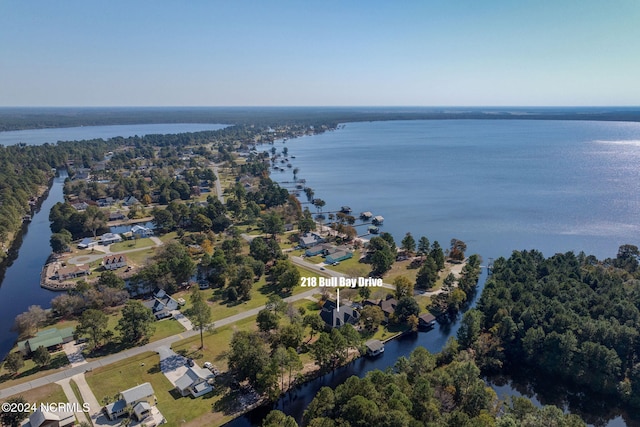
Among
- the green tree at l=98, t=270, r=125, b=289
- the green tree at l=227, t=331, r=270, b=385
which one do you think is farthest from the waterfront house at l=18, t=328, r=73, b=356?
the green tree at l=227, t=331, r=270, b=385

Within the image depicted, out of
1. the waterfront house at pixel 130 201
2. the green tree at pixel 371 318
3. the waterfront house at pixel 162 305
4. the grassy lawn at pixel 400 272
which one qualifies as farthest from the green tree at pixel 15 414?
the waterfront house at pixel 130 201

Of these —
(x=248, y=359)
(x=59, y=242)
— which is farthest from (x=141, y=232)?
(x=248, y=359)

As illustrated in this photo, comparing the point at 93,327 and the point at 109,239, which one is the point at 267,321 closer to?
the point at 93,327

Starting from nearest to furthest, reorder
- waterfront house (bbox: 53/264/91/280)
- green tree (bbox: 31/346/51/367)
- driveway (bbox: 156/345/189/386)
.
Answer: driveway (bbox: 156/345/189/386) < green tree (bbox: 31/346/51/367) < waterfront house (bbox: 53/264/91/280)

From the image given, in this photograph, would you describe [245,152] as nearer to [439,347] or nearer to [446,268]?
[446,268]

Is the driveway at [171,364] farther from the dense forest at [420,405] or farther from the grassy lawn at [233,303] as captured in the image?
the dense forest at [420,405]

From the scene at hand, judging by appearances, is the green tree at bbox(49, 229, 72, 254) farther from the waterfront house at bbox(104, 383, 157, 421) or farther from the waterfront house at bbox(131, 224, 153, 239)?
the waterfront house at bbox(104, 383, 157, 421)

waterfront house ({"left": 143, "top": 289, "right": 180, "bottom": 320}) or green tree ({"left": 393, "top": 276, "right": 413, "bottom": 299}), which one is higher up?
green tree ({"left": 393, "top": 276, "right": 413, "bottom": 299})
